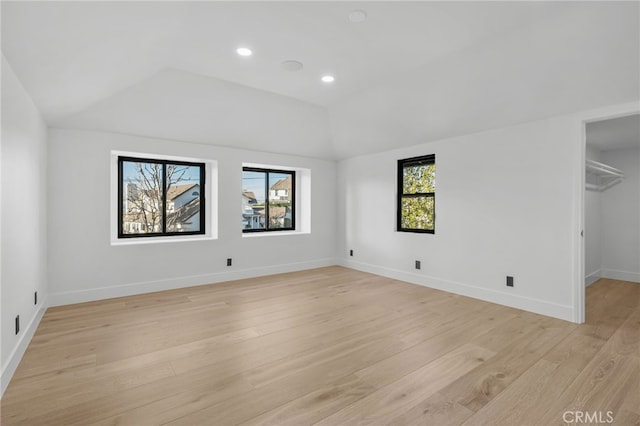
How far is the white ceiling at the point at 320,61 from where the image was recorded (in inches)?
85.3

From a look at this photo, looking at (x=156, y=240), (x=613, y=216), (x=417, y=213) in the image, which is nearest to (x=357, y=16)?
(x=417, y=213)

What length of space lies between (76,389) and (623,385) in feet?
11.4

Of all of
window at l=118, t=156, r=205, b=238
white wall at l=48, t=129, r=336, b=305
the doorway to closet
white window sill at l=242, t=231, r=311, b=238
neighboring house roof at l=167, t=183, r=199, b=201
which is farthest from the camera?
white window sill at l=242, t=231, r=311, b=238

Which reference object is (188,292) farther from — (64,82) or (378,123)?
(378,123)

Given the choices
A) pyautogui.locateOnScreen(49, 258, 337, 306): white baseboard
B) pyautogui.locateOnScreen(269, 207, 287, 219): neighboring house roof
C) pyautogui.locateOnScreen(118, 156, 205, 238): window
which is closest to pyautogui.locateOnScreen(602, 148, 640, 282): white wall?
A: pyautogui.locateOnScreen(49, 258, 337, 306): white baseboard

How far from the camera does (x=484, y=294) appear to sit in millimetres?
3895

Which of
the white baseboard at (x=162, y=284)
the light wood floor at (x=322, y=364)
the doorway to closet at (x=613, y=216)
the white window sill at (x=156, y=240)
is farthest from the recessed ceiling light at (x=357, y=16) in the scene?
the doorway to closet at (x=613, y=216)

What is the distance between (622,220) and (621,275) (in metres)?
0.87

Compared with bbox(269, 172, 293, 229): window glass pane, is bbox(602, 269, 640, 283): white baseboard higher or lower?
lower

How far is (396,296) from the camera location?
13.3ft

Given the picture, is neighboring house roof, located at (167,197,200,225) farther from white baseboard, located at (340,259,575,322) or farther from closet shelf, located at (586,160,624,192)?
closet shelf, located at (586,160,624,192)

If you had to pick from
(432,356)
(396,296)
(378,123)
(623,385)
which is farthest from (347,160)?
(623,385)

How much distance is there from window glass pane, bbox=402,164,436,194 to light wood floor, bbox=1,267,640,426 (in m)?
1.77

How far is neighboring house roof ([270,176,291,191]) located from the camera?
587 centimetres
